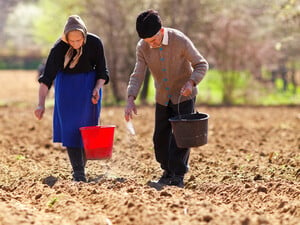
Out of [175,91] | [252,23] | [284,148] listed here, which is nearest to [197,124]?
[175,91]

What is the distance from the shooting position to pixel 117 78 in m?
20.1

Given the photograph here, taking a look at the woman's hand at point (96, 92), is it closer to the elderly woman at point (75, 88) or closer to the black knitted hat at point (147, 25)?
the elderly woman at point (75, 88)

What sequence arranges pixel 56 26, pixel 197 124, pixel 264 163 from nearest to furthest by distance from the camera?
pixel 197 124, pixel 264 163, pixel 56 26

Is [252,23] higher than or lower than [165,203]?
higher

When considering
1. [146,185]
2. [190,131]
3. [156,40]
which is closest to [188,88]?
[190,131]

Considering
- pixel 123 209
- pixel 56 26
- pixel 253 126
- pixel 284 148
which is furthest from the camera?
pixel 56 26

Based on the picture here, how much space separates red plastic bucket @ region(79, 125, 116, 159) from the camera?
6586 mm

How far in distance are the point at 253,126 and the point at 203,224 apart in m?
8.66

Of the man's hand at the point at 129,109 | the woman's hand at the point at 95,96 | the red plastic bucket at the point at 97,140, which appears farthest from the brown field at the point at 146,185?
the woman's hand at the point at 95,96

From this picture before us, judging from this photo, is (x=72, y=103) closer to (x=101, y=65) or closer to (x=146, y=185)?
(x=101, y=65)

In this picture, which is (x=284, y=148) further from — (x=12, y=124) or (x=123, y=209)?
(x=12, y=124)

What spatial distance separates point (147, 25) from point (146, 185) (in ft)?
5.01

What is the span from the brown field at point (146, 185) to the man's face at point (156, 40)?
1315mm

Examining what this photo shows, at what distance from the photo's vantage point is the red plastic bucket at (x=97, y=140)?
659 centimetres
